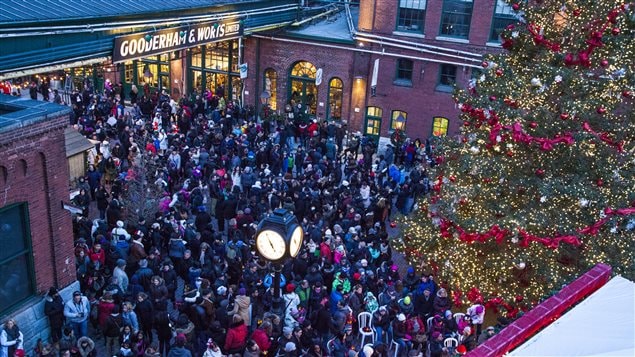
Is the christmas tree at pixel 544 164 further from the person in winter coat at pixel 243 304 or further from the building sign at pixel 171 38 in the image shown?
the building sign at pixel 171 38

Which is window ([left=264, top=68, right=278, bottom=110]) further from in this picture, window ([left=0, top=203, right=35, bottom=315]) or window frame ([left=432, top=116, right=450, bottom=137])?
window ([left=0, top=203, right=35, bottom=315])

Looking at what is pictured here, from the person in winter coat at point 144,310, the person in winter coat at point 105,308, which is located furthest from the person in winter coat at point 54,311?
the person in winter coat at point 144,310

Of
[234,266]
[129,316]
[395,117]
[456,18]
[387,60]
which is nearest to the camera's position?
[129,316]

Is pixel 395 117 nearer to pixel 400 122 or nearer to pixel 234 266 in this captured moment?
pixel 400 122

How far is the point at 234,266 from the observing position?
15477 millimetres

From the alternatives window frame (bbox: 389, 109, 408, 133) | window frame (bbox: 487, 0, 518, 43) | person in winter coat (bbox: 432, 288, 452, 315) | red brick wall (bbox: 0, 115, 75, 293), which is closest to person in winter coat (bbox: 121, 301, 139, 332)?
red brick wall (bbox: 0, 115, 75, 293)

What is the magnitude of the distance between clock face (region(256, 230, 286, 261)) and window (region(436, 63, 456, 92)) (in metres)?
23.5

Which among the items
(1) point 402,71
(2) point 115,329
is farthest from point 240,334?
(1) point 402,71

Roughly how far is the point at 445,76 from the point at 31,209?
20624 millimetres

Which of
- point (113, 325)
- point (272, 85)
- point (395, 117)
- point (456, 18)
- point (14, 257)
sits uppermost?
point (456, 18)

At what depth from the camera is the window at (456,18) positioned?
2773 centimetres

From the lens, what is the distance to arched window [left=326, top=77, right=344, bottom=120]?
101 feet

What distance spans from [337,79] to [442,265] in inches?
702

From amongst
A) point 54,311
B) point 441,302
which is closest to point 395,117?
point 441,302
